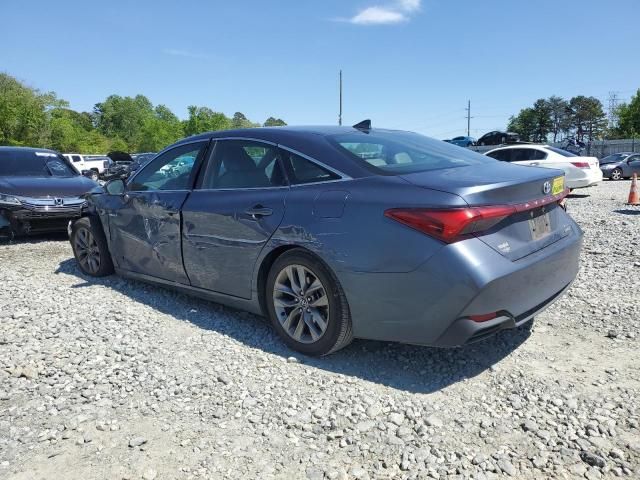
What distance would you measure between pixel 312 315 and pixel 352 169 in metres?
0.99

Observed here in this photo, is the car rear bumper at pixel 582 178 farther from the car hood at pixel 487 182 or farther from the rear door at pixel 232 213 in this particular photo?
the rear door at pixel 232 213

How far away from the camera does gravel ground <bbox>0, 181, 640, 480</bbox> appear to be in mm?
2268

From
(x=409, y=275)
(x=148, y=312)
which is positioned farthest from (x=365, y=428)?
(x=148, y=312)

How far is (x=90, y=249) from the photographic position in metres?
5.37

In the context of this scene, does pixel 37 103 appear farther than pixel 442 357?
Yes

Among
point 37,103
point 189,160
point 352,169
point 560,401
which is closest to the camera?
point 560,401

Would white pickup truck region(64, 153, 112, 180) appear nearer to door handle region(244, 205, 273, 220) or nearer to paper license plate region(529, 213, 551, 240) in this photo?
door handle region(244, 205, 273, 220)

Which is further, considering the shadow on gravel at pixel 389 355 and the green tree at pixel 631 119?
the green tree at pixel 631 119

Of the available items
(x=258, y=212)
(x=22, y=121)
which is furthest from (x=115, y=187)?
(x=22, y=121)

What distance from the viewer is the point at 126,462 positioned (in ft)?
7.57

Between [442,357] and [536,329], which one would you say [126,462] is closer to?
[442,357]

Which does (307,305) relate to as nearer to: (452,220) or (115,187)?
(452,220)

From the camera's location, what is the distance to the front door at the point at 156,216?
162 inches

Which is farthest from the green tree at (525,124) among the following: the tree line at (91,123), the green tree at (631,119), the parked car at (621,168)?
the parked car at (621,168)
